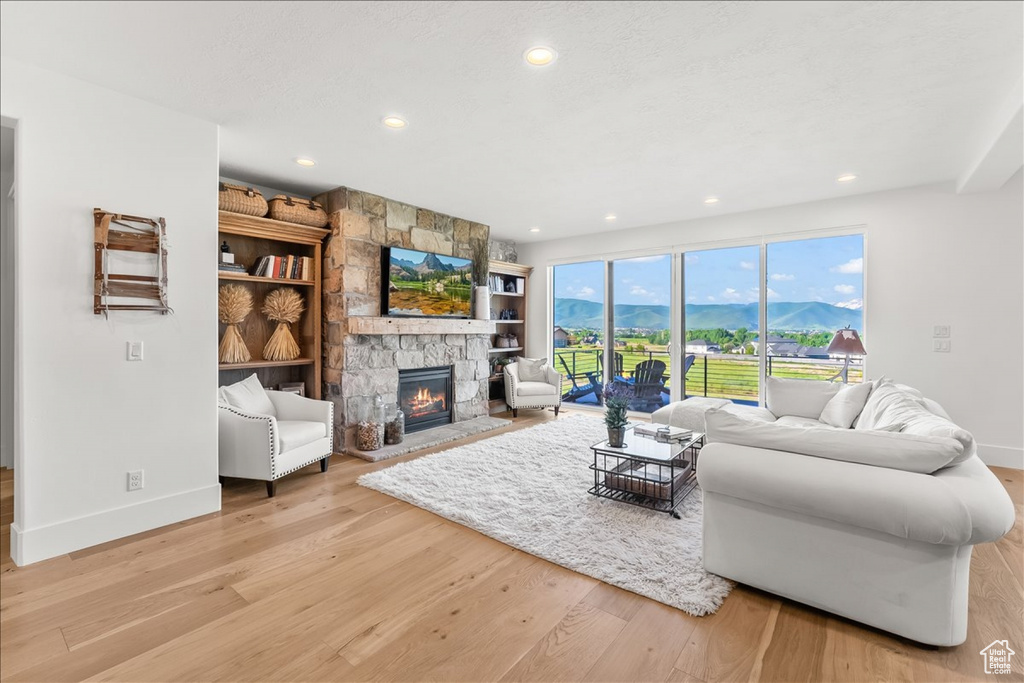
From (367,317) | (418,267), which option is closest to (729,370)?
(418,267)

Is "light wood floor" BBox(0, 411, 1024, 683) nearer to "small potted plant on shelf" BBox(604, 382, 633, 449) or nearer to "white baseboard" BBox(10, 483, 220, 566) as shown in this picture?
"white baseboard" BBox(10, 483, 220, 566)

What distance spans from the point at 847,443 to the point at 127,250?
12.2 feet

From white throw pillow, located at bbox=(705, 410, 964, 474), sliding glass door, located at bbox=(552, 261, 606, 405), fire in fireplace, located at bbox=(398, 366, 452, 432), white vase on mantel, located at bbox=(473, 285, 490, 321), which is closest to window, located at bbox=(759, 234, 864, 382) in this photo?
sliding glass door, located at bbox=(552, 261, 606, 405)

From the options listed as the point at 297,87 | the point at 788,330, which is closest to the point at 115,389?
the point at 297,87

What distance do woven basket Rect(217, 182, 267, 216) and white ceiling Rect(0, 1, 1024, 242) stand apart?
0.66 feet

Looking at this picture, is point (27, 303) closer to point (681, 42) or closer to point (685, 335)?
point (681, 42)

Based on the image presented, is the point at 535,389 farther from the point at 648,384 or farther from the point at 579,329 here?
the point at 648,384

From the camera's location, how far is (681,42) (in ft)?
6.66

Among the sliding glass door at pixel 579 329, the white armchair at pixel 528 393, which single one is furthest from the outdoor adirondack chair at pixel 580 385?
the white armchair at pixel 528 393

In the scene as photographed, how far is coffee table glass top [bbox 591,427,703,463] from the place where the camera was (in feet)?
9.40

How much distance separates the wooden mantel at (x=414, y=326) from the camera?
425 cm

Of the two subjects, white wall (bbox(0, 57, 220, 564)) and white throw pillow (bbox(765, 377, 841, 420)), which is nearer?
white wall (bbox(0, 57, 220, 564))

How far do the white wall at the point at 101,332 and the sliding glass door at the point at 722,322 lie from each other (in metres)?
4.94

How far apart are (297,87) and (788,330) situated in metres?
5.03
